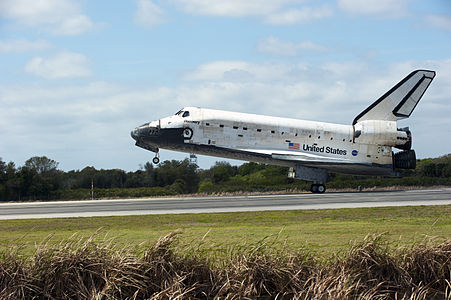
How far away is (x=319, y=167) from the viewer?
30891mm

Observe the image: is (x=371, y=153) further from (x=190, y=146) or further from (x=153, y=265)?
(x=153, y=265)

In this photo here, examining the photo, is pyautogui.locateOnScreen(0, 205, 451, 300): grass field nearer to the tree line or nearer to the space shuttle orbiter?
the space shuttle orbiter

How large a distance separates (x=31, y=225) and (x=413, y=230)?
11.7 m

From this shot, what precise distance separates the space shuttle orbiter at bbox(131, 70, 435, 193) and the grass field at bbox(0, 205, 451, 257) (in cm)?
1103

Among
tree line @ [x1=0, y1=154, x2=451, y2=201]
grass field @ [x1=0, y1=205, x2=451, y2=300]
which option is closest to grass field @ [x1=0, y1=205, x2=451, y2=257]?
grass field @ [x1=0, y1=205, x2=451, y2=300]

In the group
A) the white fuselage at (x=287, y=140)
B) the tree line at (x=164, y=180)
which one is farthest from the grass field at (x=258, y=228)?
the tree line at (x=164, y=180)

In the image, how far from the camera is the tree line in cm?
3788

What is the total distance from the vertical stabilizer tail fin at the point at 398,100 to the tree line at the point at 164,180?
711cm

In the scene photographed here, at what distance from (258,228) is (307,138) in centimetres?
1770

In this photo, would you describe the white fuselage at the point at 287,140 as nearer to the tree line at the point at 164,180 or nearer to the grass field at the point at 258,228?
the tree line at the point at 164,180

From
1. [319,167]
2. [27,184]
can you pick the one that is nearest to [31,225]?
[319,167]

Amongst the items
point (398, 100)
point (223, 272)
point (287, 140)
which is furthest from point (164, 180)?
point (223, 272)

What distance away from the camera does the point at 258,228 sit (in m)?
13.6

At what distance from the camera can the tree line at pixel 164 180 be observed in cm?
3788
